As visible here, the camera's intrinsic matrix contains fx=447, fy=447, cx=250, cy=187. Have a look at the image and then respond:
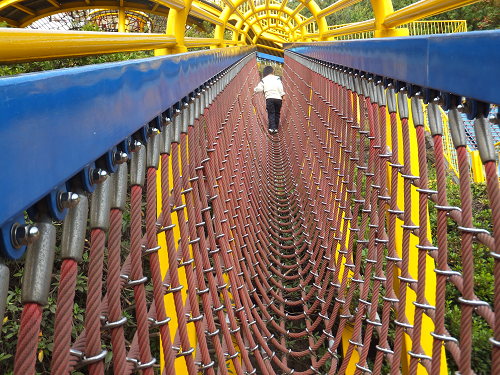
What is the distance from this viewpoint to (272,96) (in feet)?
18.4

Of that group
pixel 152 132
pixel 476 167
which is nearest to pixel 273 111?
pixel 476 167

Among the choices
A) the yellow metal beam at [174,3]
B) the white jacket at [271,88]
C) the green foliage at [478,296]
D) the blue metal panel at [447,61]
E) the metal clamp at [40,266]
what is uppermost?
the yellow metal beam at [174,3]

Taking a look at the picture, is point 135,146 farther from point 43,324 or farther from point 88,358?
point 43,324

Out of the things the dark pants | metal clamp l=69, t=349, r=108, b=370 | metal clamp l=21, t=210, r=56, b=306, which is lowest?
the dark pants

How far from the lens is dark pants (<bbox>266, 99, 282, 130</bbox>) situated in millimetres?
5633

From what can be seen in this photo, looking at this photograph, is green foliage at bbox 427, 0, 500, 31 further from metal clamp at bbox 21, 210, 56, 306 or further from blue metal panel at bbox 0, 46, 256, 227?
metal clamp at bbox 21, 210, 56, 306

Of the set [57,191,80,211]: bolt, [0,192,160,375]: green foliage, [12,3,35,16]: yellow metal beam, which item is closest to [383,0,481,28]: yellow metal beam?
[57,191,80,211]: bolt

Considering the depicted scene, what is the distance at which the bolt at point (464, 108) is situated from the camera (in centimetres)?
72

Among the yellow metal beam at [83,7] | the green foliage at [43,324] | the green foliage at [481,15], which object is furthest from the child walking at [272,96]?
the green foliage at [481,15]

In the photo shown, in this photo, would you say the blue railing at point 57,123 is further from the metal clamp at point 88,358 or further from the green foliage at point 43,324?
the green foliage at point 43,324

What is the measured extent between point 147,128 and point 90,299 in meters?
0.40

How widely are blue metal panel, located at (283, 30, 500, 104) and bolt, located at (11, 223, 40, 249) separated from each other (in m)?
0.57

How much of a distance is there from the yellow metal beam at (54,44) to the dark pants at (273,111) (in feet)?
15.6

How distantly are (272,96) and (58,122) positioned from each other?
5.29 meters
